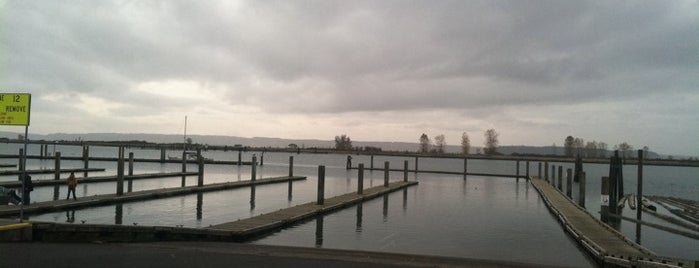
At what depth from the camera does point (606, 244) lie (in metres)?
15.0

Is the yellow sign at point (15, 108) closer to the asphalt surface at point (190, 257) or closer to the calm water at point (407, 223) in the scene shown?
the asphalt surface at point (190, 257)

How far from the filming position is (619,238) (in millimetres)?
16062

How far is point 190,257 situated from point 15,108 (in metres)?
5.50

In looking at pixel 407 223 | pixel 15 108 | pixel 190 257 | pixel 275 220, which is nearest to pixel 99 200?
pixel 275 220

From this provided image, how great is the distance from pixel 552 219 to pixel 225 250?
1779 cm

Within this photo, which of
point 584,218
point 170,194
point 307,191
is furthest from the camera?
point 307,191

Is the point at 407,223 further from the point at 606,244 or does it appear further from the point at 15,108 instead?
the point at 15,108

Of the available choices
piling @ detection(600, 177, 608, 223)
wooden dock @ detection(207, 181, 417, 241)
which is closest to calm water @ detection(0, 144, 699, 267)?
wooden dock @ detection(207, 181, 417, 241)

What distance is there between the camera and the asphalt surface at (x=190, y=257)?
948cm

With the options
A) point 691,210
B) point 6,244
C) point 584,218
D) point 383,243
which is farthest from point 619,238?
point 691,210

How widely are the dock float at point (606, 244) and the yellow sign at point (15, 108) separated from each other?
44.4 feet

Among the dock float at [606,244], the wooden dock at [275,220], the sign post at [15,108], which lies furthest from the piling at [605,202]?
the sign post at [15,108]

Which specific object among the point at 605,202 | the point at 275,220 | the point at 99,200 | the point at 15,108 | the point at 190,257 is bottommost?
the point at 99,200

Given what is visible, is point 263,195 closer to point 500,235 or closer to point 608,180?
point 500,235
